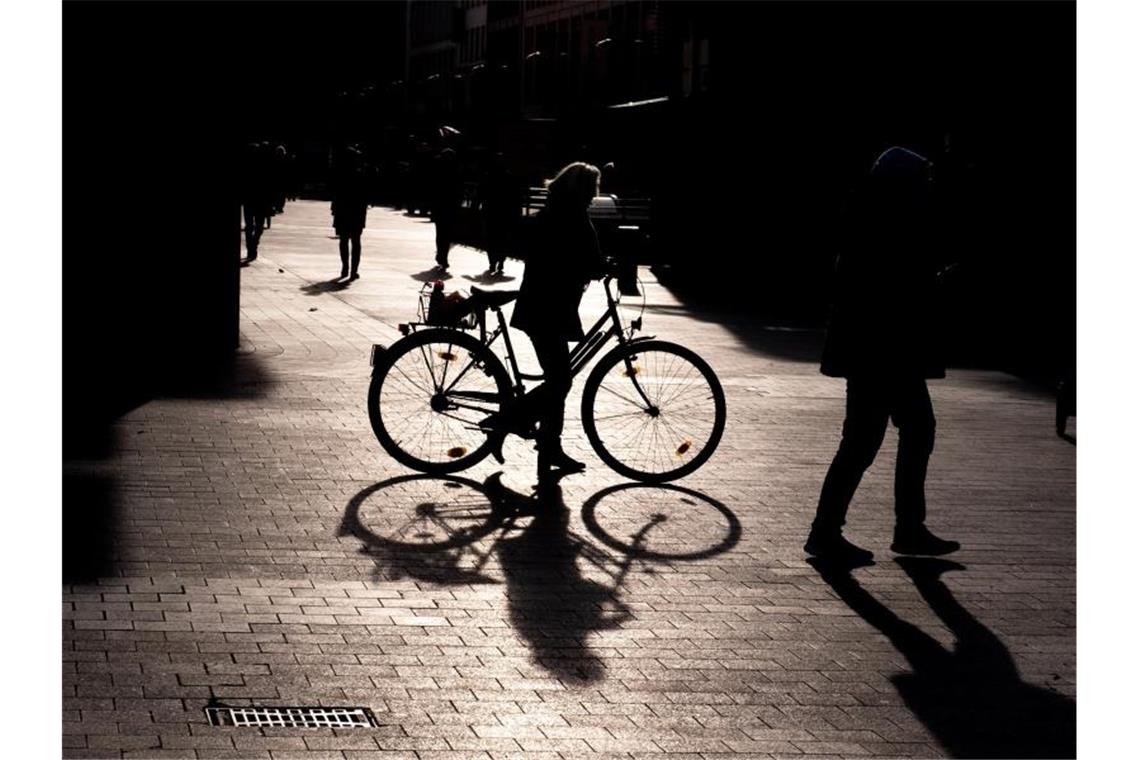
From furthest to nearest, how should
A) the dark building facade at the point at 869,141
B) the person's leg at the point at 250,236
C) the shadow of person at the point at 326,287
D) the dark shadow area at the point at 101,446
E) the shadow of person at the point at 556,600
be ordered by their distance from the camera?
the person's leg at the point at 250,236
the dark building facade at the point at 869,141
the shadow of person at the point at 326,287
the dark shadow area at the point at 101,446
the shadow of person at the point at 556,600

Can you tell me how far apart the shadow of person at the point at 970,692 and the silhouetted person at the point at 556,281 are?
2.83m

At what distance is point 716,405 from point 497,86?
81.9 metres

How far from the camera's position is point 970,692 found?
→ 21.4 feet

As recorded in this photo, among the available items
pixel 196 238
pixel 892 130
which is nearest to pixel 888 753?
pixel 196 238

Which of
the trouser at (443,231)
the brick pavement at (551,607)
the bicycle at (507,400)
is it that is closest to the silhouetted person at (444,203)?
the trouser at (443,231)

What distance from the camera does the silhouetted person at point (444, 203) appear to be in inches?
1196

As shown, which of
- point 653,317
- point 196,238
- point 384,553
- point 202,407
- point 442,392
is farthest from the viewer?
point 653,317

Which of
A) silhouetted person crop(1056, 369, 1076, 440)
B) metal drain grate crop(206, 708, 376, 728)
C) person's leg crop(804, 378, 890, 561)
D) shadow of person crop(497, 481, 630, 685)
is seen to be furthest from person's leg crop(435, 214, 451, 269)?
metal drain grate crop(206, 708, 376, 728)

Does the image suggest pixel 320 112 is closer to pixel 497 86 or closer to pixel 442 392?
pixel 497 86

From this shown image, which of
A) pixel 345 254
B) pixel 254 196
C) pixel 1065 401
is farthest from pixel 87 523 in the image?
pixel 254 196

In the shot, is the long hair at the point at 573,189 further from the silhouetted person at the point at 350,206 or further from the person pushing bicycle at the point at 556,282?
the silhouetted person at the point at 350,206

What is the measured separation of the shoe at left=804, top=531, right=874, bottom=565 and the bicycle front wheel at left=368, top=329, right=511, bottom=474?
2.39m

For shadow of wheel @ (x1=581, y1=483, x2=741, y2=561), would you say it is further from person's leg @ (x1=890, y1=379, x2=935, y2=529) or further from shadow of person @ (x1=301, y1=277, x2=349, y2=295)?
shadow of person @ (x1=301, y1=277, x2=349, y2=295)

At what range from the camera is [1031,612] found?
7.82 metres
